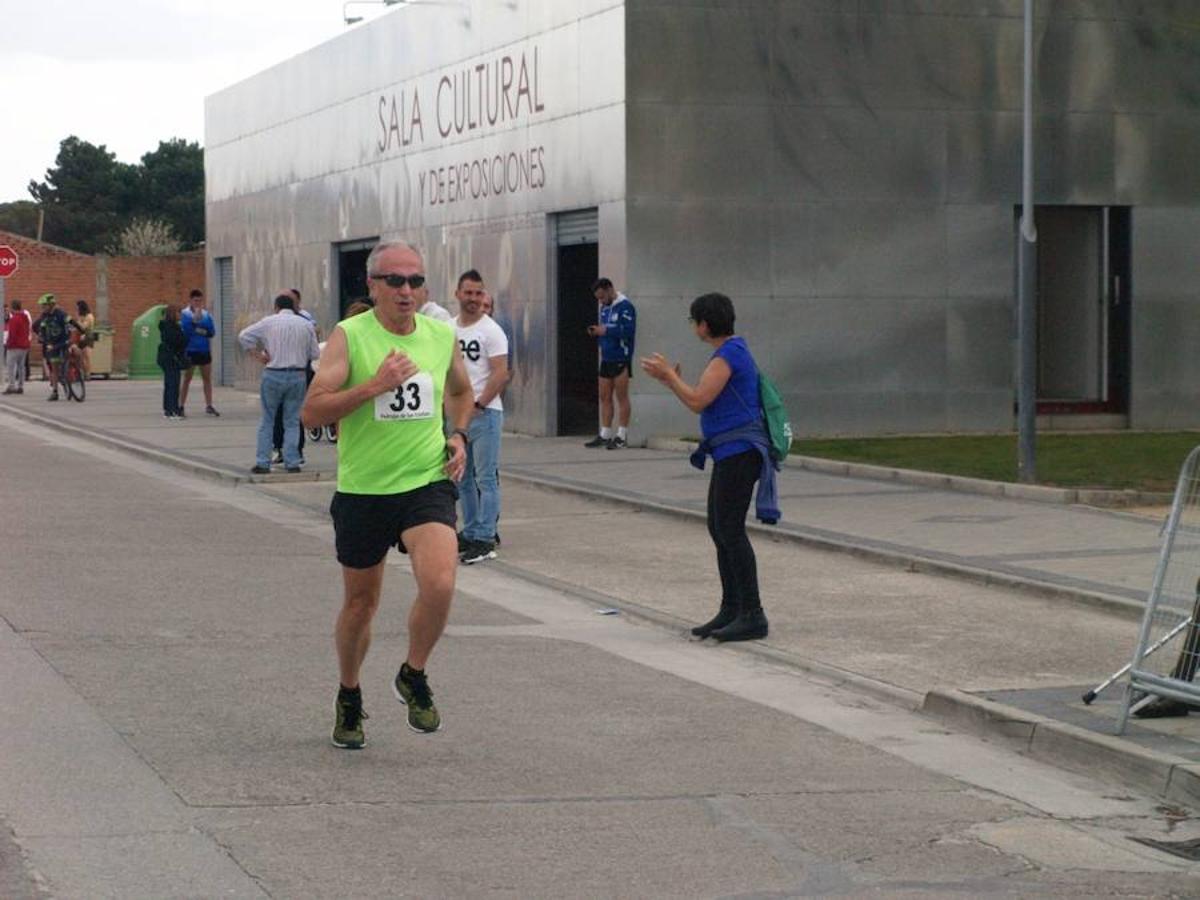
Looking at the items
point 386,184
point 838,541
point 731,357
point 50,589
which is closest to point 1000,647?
point 731,357

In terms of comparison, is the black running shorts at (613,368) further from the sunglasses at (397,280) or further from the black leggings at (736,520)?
the sunglasses at (397,280)

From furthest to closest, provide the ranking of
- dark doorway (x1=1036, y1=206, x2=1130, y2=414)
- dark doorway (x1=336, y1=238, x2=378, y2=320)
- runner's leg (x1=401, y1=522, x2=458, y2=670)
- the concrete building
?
dark doorway (x1=336, y1=238, x2=378, y2=320) → dark doorway (x1=1036, y1=206, x2=1130, y2=414) → the concrete building → runner's leg (x1=401, y1=522, x2=458, y2=670)

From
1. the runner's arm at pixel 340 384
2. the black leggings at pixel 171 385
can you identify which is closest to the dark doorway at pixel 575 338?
the black leggings at pixel 171 385

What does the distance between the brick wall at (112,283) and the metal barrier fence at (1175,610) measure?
5565cm

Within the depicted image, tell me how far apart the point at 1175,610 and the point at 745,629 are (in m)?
3.17

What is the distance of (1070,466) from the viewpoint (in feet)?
67.8

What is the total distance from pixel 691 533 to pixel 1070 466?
17.7ft

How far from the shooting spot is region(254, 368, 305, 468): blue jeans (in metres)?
21.6

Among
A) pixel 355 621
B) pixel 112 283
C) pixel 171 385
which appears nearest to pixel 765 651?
pixel 355 621

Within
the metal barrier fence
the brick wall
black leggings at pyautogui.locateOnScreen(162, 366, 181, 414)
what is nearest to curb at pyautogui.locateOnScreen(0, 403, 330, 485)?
black leggings at pyautogui.locateOnScreen(162, 366, 181, 414)

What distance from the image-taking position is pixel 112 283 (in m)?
63.0

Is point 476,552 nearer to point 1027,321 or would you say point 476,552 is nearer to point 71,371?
point 1027,321

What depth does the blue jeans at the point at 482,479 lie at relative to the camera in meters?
14.8

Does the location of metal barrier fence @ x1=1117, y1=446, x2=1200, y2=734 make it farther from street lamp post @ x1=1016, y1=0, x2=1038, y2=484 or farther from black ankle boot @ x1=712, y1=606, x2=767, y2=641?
street lamp post @ x1=1016, y1=0, x2=1038, y2=484
